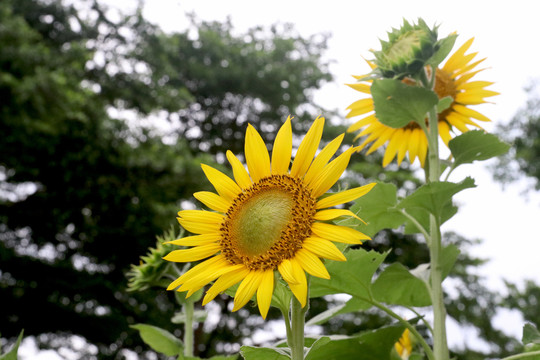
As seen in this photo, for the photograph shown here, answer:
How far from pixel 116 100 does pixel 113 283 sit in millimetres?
2450

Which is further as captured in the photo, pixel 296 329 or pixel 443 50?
pixel 443 50

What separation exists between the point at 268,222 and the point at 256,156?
0.07 metres

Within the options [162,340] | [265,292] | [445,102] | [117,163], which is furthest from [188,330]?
[117,163]

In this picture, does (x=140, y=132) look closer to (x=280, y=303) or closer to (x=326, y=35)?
(x=326, y=35)

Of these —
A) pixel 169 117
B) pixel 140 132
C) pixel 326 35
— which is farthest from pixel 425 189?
pixel 326 35

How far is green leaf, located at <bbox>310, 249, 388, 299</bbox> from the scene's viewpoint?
2.14 ft

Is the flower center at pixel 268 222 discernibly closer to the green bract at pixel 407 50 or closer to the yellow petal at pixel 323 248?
the yellow petal at pixel 323 248

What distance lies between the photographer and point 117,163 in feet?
20.8

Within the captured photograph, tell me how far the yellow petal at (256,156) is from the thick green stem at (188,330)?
0.38 meters

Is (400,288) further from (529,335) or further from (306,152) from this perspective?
(306,152)

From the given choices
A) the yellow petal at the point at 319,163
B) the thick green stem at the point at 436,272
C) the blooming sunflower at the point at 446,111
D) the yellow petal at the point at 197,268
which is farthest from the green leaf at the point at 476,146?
the yellow petal at the point at 197,268

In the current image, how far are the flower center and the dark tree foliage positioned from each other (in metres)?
5.22

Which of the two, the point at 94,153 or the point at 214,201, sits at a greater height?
the point at 94,153

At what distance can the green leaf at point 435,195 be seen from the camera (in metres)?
0.64
